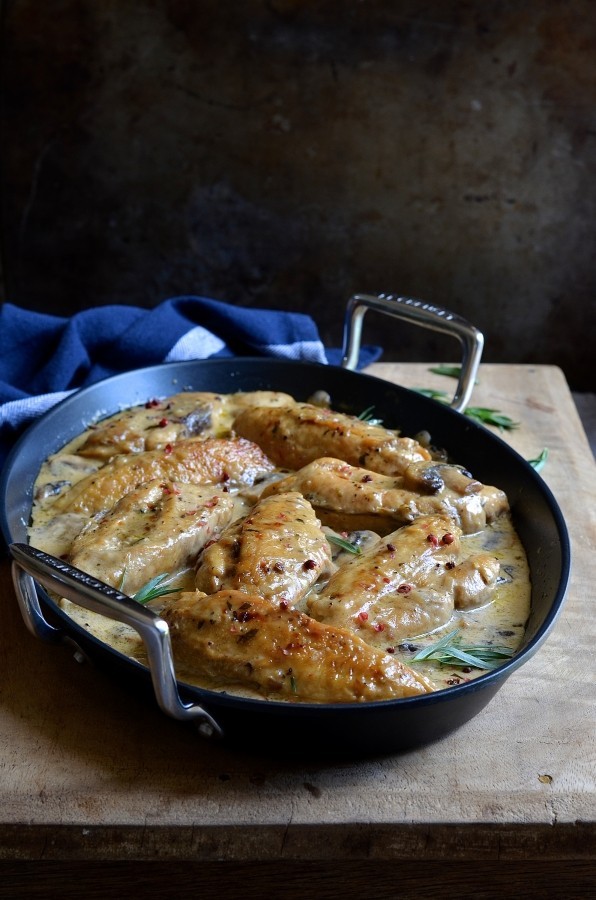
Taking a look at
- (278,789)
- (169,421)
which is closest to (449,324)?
(169,421)

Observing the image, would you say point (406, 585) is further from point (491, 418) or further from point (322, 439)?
point (491, 418)

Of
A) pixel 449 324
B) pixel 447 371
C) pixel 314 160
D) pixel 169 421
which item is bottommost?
pixel 447 371

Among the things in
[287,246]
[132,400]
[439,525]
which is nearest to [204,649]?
[439,525]

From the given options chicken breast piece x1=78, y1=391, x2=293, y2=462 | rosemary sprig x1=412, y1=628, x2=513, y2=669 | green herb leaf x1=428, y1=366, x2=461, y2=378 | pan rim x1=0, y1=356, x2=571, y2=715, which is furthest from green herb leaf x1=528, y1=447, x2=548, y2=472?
rosemary sprig x1=412, y1=628, x2=513, y2=669

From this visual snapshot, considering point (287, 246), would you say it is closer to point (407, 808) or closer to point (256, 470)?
point (256, 470)

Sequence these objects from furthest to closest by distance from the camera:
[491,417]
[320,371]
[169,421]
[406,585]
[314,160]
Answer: [314,160]
[491,417]
[320,371]
[169,421]
[406,585]

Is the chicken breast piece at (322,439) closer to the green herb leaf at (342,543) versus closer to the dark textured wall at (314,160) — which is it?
the green herb leaf at (342,543)
